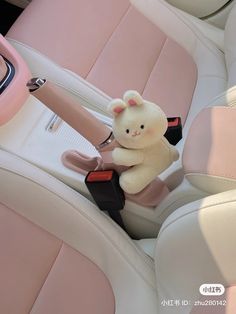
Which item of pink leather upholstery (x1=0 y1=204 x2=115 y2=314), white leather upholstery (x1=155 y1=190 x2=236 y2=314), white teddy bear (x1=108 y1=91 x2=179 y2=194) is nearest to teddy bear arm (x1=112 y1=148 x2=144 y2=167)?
white teddy bear (x1=108 y1=91 x2=179 y2=194)

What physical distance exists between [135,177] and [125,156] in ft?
0.22

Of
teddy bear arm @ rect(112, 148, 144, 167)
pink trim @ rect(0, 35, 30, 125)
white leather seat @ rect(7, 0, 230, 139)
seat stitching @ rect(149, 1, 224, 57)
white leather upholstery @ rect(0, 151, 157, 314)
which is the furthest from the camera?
seat stitching @ rect(149, 1, 224, 57)

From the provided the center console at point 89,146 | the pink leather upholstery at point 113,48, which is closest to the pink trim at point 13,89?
the center console at point 89,146

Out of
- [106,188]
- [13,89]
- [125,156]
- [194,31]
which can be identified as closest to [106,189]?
[106,188]

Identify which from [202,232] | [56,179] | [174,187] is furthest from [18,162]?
[202,232]

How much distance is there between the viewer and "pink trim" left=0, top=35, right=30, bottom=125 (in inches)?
43.0

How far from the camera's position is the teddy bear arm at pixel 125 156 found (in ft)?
2.77

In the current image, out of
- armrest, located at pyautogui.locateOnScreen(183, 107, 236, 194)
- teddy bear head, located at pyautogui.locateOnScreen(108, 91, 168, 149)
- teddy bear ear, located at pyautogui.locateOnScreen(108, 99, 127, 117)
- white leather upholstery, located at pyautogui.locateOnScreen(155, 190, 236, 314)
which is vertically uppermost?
teddy bear ear, located at pyautogui.locateOnScreen(108, 99, 127, 117)

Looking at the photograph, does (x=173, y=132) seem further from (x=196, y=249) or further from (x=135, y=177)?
(x=196, y=249)

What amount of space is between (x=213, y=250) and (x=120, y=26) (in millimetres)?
935

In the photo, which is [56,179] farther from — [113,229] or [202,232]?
[202,232]

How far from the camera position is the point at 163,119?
2.74 ft

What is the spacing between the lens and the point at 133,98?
2.62 ft

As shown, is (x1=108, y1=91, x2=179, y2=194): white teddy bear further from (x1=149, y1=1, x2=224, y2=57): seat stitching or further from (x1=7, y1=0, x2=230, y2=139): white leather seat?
(x1=149, y1=1, x2=224, y2=57): seat stitching
